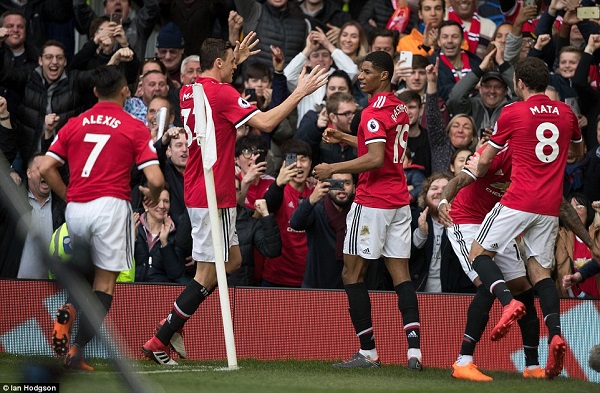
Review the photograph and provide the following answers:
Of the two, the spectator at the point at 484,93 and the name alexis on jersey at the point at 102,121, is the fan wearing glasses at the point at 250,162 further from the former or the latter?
the name alexis on jersey at the point at 102,121

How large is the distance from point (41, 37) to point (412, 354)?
26.9 feet

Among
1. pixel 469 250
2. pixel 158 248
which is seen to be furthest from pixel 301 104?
pixel 469 250

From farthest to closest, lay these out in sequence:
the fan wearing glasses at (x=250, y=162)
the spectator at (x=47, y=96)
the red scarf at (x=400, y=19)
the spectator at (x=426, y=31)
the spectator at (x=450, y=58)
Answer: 1. the red scarf at (x=400, y=19)
2. the spectator at (x=426, y=31)
3. the spectator at (x=450, y=58)
4. the spectator at (x=47, y=96)
5. the fan wearing glasses at (x=250, y=162)

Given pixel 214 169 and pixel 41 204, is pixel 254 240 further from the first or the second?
pixel 41 204

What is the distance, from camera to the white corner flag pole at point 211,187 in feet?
30.7

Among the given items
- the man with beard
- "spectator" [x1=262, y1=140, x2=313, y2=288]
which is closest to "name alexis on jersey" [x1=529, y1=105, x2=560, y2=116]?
the man with beard

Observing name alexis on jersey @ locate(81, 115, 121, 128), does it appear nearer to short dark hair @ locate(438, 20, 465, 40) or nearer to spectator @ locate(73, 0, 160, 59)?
short dark hair @ locate(438, 20, 465, 40)

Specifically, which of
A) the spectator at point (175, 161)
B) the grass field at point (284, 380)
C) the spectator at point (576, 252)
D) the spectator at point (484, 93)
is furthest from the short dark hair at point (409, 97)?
the grass field at point (284, 380)

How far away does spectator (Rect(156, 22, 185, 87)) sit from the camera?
14836 millimetres

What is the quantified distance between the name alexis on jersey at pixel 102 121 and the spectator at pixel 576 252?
459 centimetres

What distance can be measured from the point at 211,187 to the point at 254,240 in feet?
8.31

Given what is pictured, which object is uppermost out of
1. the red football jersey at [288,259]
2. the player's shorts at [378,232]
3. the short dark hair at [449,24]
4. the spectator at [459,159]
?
the short dark hair at [449,24]

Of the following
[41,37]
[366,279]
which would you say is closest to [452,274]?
[366,279]

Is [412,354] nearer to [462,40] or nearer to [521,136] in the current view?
[521,136]
